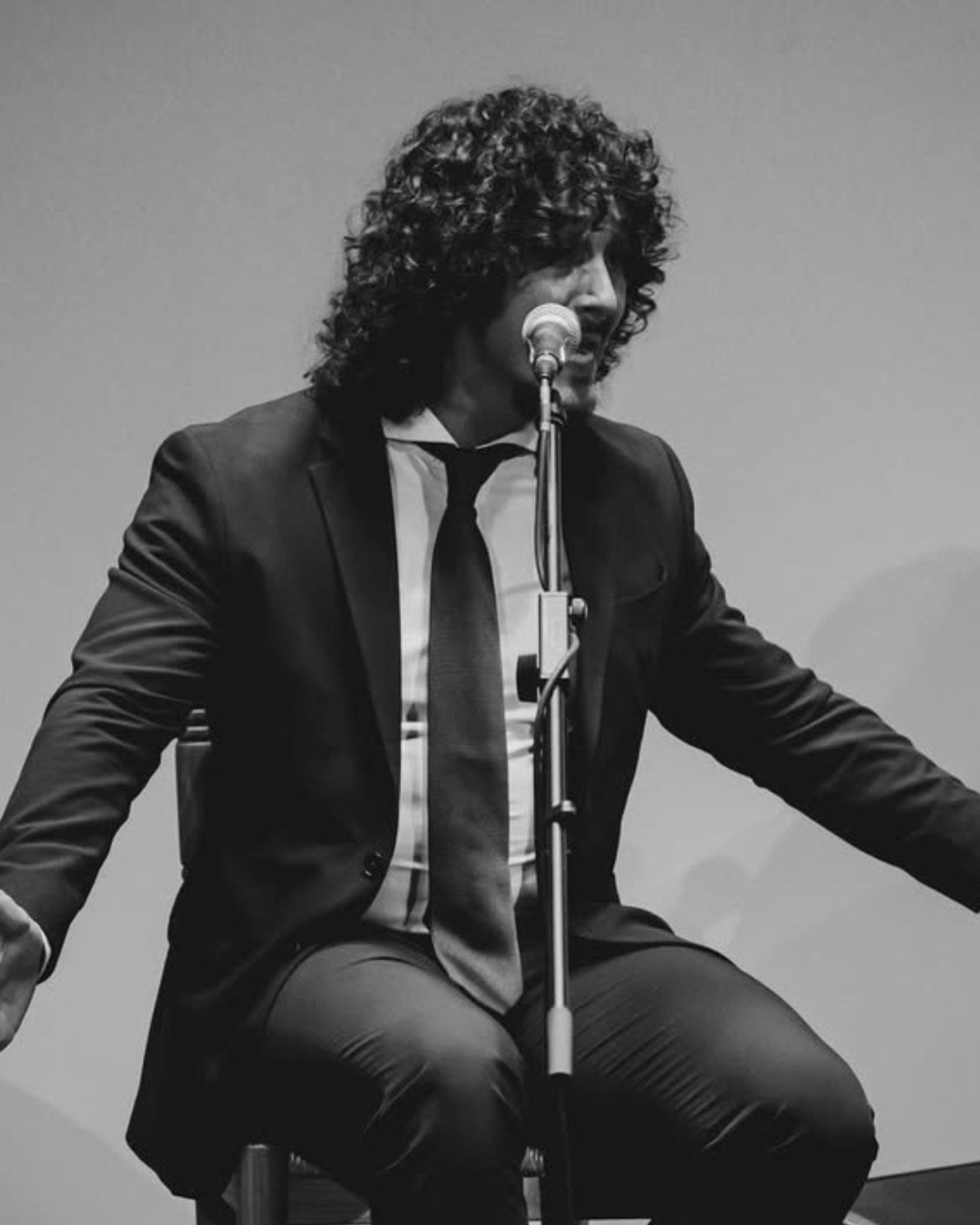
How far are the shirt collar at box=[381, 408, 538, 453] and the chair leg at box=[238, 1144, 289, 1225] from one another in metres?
0.64

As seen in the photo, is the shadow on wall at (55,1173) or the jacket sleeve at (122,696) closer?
the jacket sleeve at (122,696)

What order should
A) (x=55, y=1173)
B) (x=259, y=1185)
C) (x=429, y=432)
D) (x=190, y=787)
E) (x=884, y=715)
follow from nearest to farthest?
(x=259, y=1185) → (x=429, y=432) → (x=190, y=787) → (x=55, y=1173) → (x=884, y=715)

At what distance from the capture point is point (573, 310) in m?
1.62

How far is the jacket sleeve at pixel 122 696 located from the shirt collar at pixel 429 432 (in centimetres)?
19

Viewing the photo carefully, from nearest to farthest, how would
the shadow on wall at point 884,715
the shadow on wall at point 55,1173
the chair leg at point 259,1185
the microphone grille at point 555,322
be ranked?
the microphone grille at point 555,322 → the chair leg at point 259,1185 → the shadow on wall at point 55,1173 → the shadow on wall at point 884,715

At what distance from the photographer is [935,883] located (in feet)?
5.25

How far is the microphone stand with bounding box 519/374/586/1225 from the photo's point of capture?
3.63ft

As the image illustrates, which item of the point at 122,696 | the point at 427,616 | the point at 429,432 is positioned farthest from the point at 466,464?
the point at 122,696

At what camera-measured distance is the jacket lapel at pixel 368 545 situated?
1.50 meters

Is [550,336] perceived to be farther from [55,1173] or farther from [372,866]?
[55,1173]

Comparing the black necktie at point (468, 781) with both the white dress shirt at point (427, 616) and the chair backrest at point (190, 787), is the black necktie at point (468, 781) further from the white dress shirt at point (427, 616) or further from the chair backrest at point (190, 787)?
the chair backrest at point (190, 787)

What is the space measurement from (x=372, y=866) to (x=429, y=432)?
1.40 ft

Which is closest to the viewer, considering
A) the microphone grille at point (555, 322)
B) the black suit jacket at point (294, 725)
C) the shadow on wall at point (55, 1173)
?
the microphone grille at point (555, 322)

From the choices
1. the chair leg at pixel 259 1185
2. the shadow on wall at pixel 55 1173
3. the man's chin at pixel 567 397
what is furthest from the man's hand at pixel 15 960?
the shadow on wall at pixel 55 1173
